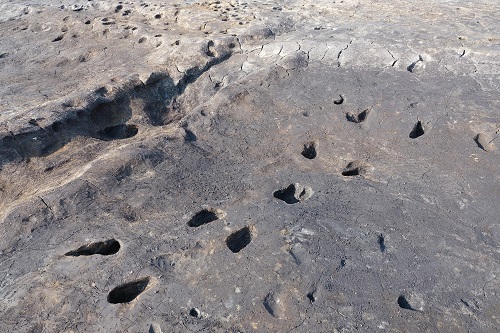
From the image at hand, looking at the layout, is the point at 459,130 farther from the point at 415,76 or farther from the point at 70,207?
the point at 70,207

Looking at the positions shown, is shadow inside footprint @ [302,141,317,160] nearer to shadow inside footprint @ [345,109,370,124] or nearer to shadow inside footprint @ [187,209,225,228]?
shadow inside footprint @ [345,109,370,124]

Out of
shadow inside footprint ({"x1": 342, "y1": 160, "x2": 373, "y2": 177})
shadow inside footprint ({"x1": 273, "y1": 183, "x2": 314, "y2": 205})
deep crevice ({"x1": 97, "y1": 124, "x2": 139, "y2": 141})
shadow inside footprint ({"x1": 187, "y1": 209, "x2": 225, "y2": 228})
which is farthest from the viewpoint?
deep crevice ({"x1": 97, "y1": 124, "x2": 139, "y2": 141})

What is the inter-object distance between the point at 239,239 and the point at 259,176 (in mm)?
1012

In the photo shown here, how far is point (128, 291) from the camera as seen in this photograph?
4.48m

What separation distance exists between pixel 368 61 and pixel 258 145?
2480mm

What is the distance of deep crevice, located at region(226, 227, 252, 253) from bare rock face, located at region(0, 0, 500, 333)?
0.05ft

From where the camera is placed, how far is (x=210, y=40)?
8.26 metres

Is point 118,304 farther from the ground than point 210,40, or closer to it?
closer to it

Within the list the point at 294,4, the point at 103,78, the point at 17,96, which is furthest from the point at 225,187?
the point at 294,4

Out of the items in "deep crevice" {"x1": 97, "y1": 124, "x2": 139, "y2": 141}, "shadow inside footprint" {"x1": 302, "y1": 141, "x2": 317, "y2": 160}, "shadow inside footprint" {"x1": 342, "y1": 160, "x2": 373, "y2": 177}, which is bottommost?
"shadow inside footprint" {"x1": 342, "y1": 160, "x2": 373, "y2": 177}

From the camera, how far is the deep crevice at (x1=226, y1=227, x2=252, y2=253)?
4.79 metres

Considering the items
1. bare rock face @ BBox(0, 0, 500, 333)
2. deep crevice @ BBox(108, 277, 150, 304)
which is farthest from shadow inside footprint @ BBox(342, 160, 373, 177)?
deep crevice @ BBox(108, 277, 150, 304)

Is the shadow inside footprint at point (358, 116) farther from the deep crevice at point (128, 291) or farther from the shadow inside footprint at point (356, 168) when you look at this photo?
the deep crevice at point (128, 291)

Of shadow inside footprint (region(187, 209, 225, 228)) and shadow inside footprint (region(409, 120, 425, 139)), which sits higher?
shadow inside footprint (region(187, 209, 225, 228))
